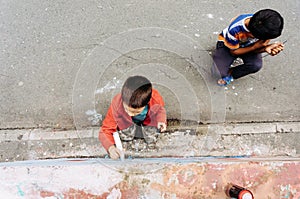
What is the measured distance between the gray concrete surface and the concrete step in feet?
0.30

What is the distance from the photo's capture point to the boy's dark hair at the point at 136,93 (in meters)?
1.82

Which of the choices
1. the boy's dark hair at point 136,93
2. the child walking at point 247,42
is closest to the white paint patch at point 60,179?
the boy's dark hair at point 136,93

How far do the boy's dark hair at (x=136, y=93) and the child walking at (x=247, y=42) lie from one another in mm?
774

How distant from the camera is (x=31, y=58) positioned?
108 inches

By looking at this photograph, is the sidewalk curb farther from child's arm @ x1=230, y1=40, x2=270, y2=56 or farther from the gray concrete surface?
child's arm @ x1=230, y1=40, x2=270, y2=56

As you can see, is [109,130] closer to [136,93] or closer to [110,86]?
[136,93]

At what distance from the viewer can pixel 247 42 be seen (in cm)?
212

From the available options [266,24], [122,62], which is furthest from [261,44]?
[122,62]

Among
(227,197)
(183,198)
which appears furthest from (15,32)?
(227,197)

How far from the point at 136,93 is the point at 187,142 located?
86 centimetres

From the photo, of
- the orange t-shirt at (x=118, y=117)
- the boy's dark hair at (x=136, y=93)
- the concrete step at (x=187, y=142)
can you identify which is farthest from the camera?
the concrete step at (x=187, y=142)

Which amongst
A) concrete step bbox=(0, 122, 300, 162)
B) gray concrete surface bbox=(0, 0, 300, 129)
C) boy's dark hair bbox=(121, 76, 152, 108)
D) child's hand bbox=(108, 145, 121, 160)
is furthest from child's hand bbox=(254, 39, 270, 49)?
child's hand bbox=(108, 145, 121, 160)

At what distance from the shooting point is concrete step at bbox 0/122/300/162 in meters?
2.44

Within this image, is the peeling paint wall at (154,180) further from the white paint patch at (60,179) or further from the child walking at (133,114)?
the child walking at (133,114)
